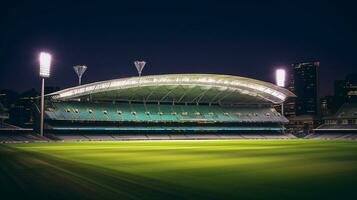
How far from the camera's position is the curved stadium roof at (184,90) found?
268 ft

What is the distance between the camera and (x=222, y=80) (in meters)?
86.1

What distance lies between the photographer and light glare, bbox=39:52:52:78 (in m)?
Result: 72.5

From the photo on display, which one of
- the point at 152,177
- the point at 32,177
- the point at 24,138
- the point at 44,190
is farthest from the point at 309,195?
the point at 24,138

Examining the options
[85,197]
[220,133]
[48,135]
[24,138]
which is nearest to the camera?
[85,197]

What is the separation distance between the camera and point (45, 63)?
73375 millimetres

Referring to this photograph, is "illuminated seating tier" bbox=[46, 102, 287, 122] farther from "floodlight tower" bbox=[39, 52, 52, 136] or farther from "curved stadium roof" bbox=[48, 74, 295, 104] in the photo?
"floodlight tower" bbox=[39, 52, 52, 136]

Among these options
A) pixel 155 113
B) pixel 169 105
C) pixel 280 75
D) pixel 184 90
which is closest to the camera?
pixel 184 90

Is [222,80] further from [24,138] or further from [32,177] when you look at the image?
[32,177]

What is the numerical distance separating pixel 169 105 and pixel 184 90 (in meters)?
14.4

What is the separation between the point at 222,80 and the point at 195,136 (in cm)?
1957

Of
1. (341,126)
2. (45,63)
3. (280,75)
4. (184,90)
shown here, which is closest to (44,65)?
(45,63)

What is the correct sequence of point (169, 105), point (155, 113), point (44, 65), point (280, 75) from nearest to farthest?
point (44, 65) < point (280, 75) < point (155, 113) < point (169, 105)

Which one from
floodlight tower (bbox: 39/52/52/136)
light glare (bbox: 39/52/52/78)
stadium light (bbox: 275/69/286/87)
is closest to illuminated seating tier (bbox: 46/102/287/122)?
floodlight tower (bbox: 39/52/52/136)

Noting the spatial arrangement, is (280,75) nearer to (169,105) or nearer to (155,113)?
(169,105)
